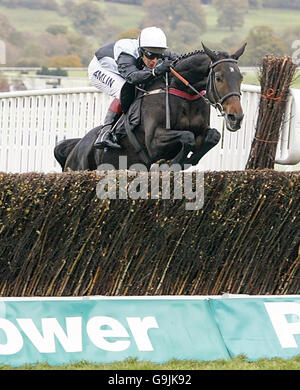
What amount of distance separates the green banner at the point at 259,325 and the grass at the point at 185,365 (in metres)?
0.08

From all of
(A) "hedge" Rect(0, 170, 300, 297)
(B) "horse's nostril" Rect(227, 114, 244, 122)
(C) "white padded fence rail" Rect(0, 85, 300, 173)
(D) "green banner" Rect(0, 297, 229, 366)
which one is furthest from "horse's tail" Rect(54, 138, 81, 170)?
(D) "green banner" Rect(0, 297, 229, 366)

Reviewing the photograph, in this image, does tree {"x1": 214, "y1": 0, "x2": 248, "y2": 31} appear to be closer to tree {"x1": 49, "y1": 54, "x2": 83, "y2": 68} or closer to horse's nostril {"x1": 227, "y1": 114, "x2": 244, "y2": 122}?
tree {"x1": 49, "y1": 54, "x2": 83, "y2": 68}

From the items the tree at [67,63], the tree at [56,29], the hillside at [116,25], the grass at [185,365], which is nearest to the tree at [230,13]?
the hillside at [116,25]

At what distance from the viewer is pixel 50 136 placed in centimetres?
1082

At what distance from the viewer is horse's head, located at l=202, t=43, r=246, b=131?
23.3 ft

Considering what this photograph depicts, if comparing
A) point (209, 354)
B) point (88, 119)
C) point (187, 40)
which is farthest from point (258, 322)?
point (187, 40)

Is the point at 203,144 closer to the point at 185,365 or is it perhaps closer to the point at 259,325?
the point at 259,325

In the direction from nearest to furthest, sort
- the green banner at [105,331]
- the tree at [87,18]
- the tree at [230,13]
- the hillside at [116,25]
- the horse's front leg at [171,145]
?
the green banner at [105,331], the horse's front leg at [171,145], the hillside at [116,25], the tree at [230,13], the tree at [87,18]

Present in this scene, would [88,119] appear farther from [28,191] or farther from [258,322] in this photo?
[258,322]

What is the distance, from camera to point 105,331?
4.90 m

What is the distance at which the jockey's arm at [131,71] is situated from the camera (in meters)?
Result: 7.67

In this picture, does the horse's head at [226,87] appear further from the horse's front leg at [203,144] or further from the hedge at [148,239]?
the hedge at [148,239]
